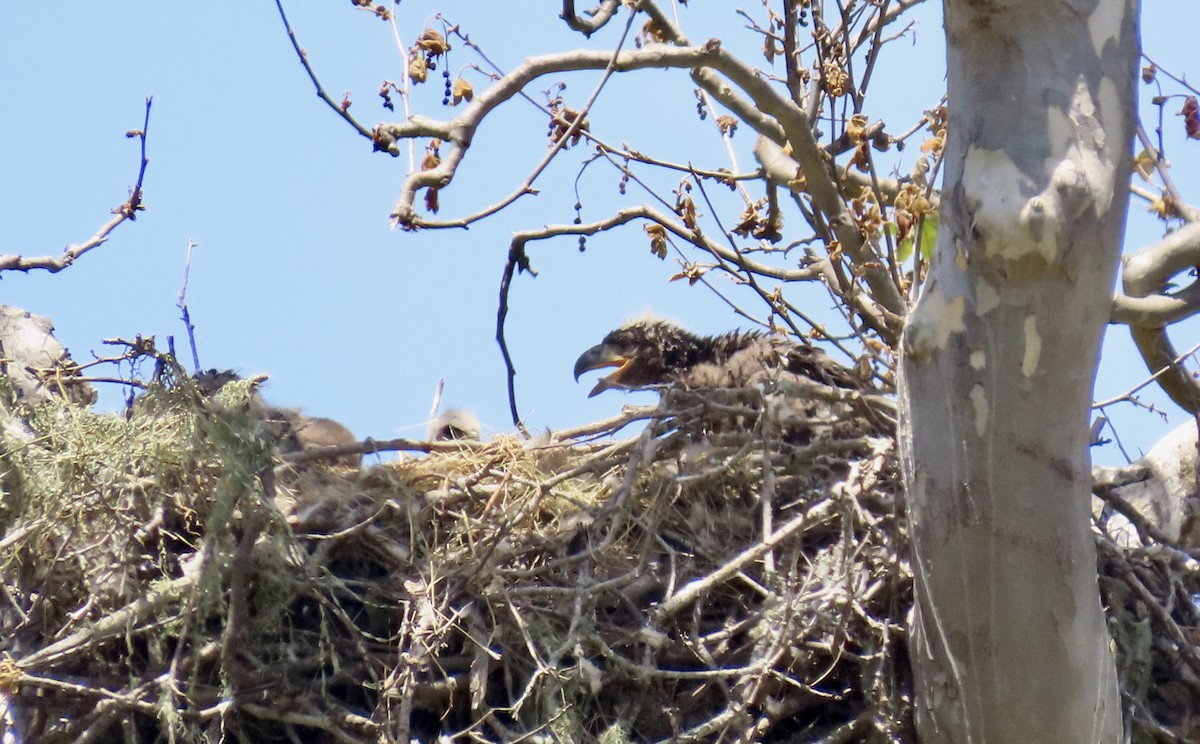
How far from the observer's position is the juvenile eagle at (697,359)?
17.4ft

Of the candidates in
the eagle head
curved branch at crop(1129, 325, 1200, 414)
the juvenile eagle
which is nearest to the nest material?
the juvenile eagle

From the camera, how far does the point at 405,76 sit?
4199 millimetres

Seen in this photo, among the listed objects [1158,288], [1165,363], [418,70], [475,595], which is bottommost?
[475,595]

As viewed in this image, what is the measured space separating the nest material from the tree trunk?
880mm

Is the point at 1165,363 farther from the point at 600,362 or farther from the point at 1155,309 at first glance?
the point at 600,362

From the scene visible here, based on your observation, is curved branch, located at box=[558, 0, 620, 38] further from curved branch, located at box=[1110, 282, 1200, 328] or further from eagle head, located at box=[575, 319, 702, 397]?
eagle head, located at box=[575, 319, 702, 397]

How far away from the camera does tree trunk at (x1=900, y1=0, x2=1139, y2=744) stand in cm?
265

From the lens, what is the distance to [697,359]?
20.7 ft

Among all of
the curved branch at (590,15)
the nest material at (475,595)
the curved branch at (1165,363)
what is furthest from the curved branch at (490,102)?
the curved branch at (1165,363)

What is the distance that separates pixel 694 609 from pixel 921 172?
5.46 feet

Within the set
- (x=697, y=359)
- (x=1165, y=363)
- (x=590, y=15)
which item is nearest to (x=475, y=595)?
(x=590, y=15)

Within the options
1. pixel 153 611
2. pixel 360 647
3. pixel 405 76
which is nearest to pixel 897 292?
pixel 405 76

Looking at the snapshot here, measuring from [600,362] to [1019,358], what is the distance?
4296mm

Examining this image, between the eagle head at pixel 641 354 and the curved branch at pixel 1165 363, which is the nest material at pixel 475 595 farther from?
the eagle head at pixel 641 354
